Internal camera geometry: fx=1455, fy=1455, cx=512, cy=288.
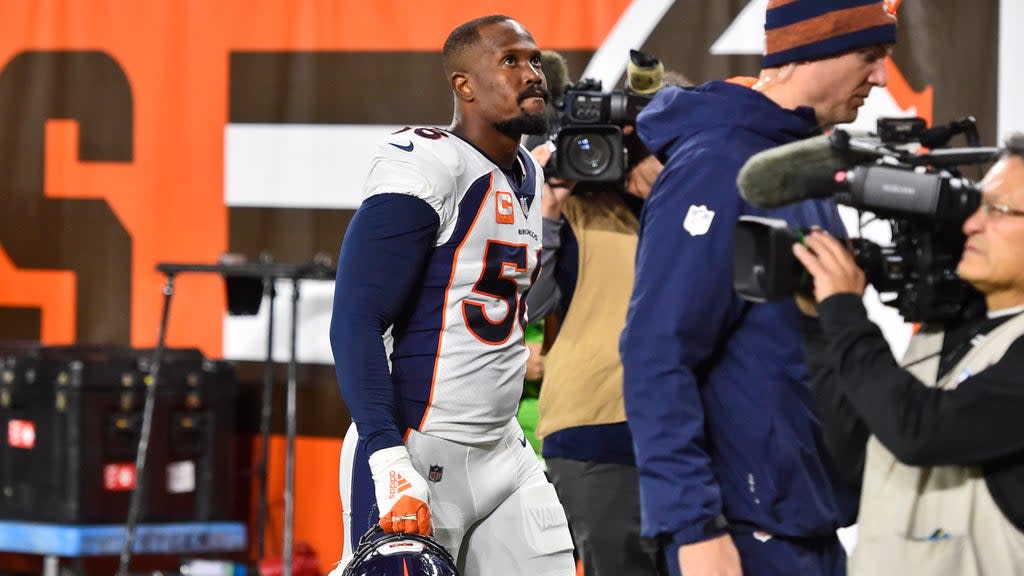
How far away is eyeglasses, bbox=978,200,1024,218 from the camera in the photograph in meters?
1.94

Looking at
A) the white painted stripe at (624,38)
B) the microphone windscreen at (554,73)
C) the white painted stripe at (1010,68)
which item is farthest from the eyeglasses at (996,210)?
the white painted stripe at (624,38)

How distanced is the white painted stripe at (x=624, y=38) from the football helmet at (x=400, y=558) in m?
3.29

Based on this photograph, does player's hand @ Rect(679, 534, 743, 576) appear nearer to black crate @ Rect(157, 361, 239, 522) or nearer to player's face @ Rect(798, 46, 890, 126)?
player's face @ Rect(798, 46, 890, 126)

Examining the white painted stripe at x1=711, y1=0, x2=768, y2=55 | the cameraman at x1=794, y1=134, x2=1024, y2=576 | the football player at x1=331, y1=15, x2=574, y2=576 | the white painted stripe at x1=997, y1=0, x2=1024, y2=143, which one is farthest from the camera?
the white painted stripe at x1=711, y1=0, x2=768, y2=55

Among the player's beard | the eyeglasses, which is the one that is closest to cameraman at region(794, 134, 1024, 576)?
the eyeglasses

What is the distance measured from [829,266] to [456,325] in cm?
109

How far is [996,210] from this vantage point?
6.41ft

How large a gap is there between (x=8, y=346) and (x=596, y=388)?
3411 mm

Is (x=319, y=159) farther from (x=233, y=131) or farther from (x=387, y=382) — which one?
(x=387, y=382)

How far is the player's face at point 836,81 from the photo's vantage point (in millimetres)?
2428

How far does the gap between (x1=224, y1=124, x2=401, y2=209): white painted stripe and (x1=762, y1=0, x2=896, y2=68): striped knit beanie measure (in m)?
3.69

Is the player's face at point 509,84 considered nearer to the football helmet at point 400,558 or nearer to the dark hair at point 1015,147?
the football helmet at point 400,558

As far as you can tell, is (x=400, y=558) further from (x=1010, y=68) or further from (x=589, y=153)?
(x=1010, y=68)

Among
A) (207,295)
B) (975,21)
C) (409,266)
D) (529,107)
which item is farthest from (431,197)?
(207,295)
